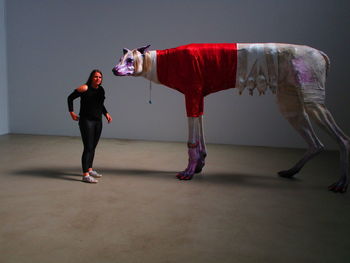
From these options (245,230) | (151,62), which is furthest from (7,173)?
(245,230)

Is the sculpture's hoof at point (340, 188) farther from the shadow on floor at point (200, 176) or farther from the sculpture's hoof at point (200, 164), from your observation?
the sculpture's hoof at point (200, 164)

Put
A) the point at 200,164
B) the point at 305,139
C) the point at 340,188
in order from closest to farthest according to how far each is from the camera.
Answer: the point at 340,188, the point at 305,139, the point at 200,164

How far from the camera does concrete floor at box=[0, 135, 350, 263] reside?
2219 mm

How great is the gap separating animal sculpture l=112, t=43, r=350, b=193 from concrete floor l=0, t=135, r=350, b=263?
0.40 m

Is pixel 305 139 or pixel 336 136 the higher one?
pixel 336 136

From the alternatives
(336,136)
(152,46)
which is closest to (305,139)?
(336,136)

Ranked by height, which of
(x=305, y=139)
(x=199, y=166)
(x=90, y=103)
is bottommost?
(x=199, y=166)

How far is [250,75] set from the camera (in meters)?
3.71

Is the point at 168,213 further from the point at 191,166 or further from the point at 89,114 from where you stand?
the point at 89,114

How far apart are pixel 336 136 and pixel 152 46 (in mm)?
3474

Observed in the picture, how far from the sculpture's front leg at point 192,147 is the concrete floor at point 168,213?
0.33 ft

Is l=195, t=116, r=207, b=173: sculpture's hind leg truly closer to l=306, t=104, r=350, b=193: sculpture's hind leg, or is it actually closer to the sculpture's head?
the sculpture's head

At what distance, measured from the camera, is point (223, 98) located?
5.97 m

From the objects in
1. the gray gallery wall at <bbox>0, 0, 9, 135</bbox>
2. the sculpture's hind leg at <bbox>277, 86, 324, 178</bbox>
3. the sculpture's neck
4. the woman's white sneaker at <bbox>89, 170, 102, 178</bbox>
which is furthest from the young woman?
the gray gallery wall at <bbox>0, 0, 9, 135</bbox>
